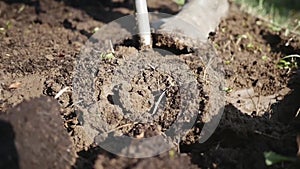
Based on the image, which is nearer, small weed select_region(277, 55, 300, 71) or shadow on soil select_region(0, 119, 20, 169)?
shadow on soil select_region(0, 119, 20, 169)

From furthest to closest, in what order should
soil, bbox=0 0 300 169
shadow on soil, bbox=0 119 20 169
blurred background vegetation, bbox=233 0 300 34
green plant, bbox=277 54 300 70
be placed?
blurred background vegetation, bbox=233 0 300 34 < green plant, bbox=277 54 300 70 < soil, bbox=0 0 300 169 < shadow on soil, bbox=0 119 20 169

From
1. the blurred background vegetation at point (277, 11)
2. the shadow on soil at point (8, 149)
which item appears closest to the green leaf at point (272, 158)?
the shadow on soil at point (8, 149)

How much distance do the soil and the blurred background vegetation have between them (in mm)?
75

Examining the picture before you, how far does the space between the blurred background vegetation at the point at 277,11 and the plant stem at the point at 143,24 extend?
1.04 metres

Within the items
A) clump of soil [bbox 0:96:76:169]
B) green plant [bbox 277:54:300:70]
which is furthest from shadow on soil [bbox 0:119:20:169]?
green plant [bbox 277:54:300:70]

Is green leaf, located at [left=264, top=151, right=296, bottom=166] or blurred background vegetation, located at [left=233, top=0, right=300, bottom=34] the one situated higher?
blurred background vegetation, located at [left=233, top=0, right=300, bottom=34]

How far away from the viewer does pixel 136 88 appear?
214 cm

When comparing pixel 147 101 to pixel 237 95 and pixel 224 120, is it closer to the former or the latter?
pixel 224 120

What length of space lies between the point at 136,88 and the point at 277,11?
162 centimetres

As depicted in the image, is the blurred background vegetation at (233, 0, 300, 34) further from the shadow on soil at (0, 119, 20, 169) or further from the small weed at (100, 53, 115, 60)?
the shadow on soil at (0, 119, 20, 169)

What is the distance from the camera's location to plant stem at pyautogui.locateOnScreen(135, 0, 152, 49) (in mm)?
2459

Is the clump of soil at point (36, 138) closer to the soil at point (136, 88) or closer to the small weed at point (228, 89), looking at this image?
the soil at point (136, 88)

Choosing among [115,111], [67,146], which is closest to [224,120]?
[115,111]

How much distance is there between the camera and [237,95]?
2436 millimetres
